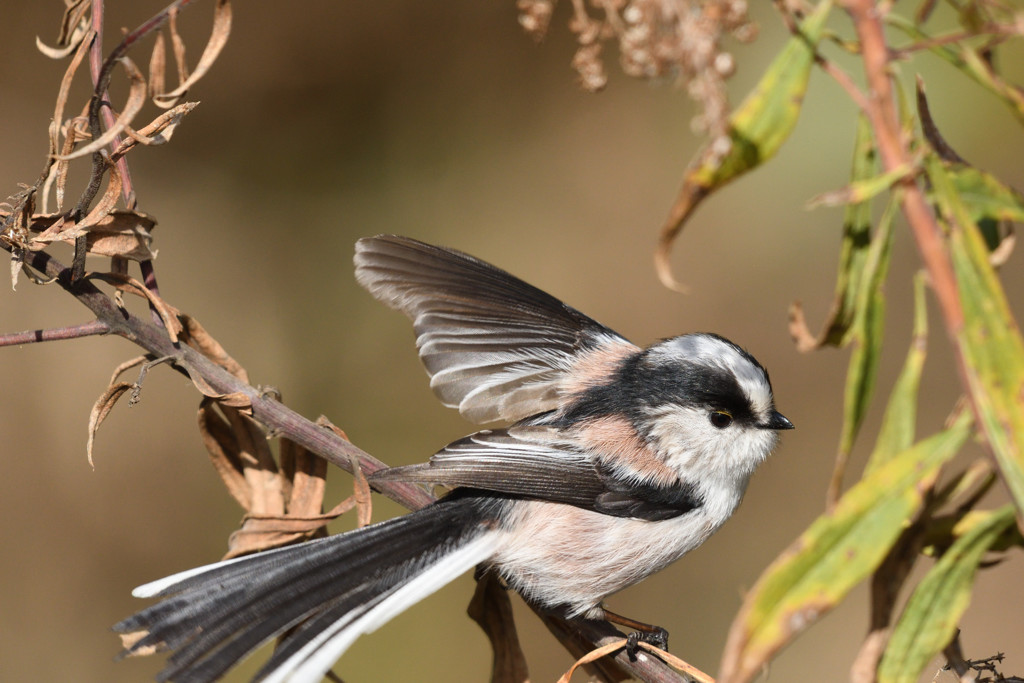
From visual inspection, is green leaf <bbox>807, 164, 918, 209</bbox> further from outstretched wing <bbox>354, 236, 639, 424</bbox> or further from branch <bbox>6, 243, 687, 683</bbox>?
outstretched wing <bbox>354, 236, 639, 424</bbox>

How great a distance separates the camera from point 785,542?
3.19m

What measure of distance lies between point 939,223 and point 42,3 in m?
3.06

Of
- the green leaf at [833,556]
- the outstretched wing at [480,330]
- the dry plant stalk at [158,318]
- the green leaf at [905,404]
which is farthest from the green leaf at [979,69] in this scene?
the outstretched wing at [480,330]

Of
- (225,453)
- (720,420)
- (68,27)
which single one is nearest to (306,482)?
(225,453)

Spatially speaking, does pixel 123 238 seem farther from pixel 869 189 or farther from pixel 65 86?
pixel 869 189

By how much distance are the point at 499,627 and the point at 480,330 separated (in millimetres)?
624

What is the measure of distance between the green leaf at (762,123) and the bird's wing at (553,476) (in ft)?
2.94

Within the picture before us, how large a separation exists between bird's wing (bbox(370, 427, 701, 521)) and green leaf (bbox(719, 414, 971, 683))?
887 millimetres

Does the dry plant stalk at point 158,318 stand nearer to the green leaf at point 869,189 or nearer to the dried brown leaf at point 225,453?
the dried brown leaf at point 225,453

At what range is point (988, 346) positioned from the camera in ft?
2.44

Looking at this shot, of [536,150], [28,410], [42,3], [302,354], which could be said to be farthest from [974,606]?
[42,3]

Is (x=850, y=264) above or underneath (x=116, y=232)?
underneath

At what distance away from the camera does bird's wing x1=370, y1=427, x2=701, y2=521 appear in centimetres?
161

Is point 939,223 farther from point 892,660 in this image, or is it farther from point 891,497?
point 892,660
